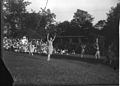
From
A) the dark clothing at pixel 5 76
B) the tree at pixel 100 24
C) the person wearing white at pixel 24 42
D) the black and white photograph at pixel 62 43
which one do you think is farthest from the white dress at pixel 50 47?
the dark clothing at pixel 5 76

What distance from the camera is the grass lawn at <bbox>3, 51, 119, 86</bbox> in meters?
1.22

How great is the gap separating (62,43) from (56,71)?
0.73 ft

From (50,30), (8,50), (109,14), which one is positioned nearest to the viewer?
(8,50)

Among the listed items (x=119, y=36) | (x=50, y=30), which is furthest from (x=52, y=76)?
(x=119, y=36)

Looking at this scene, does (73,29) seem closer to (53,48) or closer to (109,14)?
(53,48)

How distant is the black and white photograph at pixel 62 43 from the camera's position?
120cm

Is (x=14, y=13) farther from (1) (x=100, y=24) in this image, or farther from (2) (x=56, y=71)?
(1) (x=100, y=24)

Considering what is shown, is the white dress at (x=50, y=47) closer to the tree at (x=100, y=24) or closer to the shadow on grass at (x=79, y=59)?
the shadow on grass at (x=79, y=59)

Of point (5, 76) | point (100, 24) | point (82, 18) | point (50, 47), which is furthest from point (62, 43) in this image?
point (5, 76)

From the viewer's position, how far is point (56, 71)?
1.30m

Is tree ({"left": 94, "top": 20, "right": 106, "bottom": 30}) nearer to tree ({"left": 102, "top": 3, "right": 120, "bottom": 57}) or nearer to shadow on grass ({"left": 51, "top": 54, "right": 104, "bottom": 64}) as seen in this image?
tree ({"left": 102, "top": 3, "right": 120, "bottom": 57})

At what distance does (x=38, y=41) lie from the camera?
3.97ft

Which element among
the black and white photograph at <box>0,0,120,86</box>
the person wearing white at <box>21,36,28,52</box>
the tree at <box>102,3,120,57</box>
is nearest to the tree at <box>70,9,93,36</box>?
the black and white photograph at <box>0,0,120,86</box>

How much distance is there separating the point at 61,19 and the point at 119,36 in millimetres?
417
